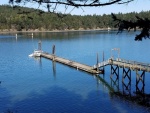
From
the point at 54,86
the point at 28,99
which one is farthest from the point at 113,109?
the point at 54,86

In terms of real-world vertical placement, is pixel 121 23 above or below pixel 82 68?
above

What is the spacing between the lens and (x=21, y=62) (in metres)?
62.7

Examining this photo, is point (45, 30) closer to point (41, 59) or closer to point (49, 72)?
point (41, 59)

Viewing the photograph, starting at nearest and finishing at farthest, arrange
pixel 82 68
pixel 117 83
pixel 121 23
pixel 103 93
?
pixel 121 23 → pixel 103 93 → pixel 117 83 → pixel 82 68

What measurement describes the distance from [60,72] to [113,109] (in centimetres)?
2307

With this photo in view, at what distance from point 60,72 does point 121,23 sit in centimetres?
4261

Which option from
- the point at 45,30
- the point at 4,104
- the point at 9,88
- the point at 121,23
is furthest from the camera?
the point at 45,30

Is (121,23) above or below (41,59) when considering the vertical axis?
above

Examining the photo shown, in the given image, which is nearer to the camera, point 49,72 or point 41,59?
point 49,72

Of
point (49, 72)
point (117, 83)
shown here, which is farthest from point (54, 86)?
point (49, 72)

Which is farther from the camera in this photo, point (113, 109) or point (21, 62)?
point (21, 62)

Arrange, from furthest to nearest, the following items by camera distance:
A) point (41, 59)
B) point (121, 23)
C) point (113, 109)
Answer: point (41, 59) → point (113, 109) → point (121, 23)

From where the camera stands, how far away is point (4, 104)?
30422 mm

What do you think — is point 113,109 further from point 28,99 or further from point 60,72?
point 60,72
